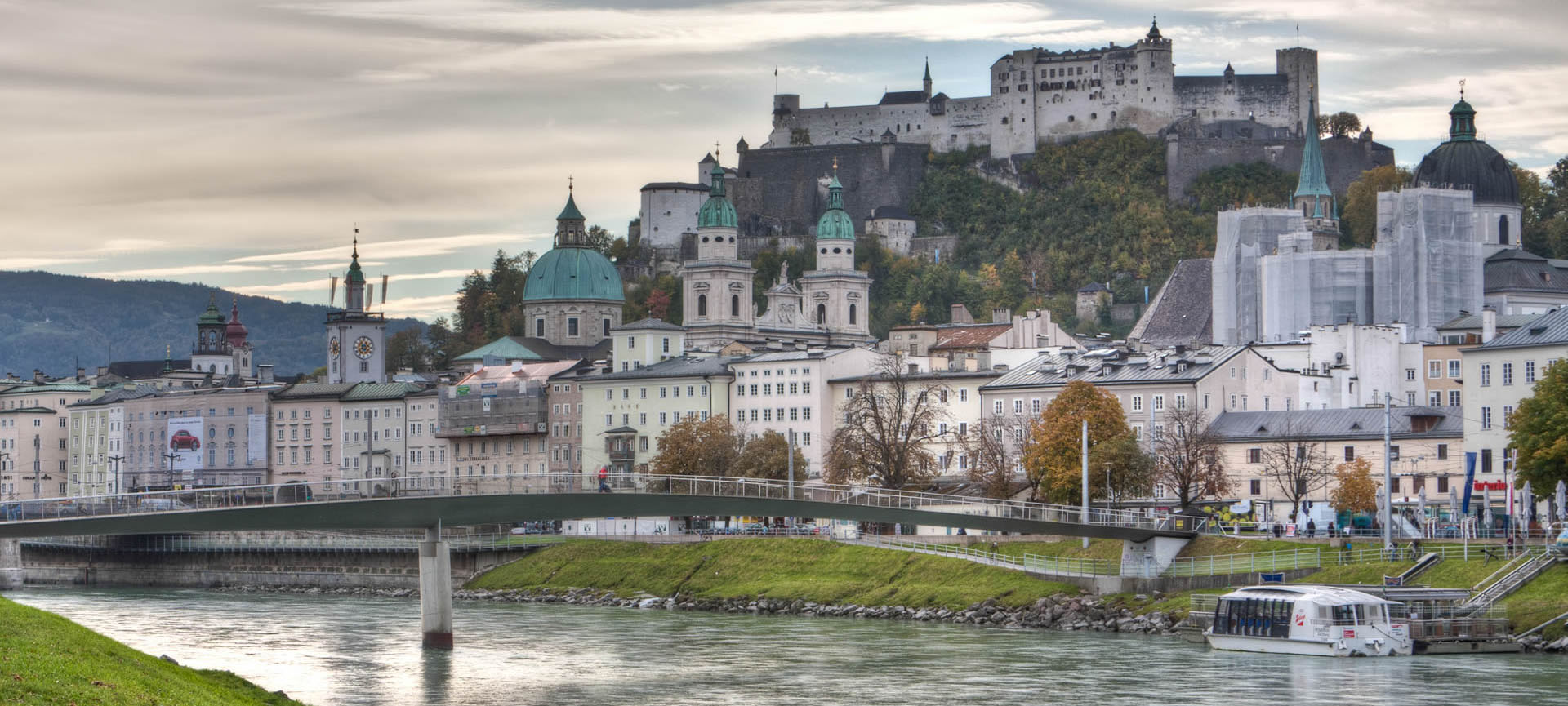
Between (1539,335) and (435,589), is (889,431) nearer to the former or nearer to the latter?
(1539,335)

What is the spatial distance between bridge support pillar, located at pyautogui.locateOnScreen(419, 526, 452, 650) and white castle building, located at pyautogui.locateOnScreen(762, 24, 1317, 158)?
421 feet

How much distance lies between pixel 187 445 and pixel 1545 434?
9352 cm

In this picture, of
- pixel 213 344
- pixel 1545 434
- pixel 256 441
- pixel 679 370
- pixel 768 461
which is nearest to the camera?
pixel 1545 434

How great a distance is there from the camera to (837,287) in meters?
154

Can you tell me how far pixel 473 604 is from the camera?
267ft

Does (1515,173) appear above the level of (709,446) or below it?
above

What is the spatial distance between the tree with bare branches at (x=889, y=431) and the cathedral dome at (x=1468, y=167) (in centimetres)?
3654

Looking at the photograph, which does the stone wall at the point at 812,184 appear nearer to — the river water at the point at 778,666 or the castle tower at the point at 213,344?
the castle tower at the point at 213,344

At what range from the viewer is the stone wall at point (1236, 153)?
170 m

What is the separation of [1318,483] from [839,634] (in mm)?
24946

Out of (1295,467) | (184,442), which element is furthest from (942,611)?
(184,442)

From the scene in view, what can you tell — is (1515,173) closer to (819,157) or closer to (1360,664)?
(819,157)

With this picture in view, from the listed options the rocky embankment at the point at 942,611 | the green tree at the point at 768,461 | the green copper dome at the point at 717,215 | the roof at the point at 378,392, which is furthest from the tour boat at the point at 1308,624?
the green copper dome at the point at 717,215

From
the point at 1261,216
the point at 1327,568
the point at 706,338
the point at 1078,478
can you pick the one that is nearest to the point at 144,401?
the point at 706,338
